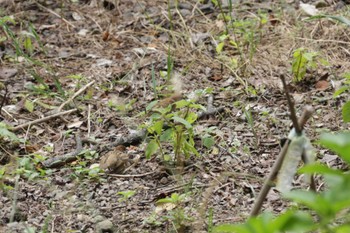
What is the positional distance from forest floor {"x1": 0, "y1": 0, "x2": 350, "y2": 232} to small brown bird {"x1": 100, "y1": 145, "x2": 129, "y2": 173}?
1cm

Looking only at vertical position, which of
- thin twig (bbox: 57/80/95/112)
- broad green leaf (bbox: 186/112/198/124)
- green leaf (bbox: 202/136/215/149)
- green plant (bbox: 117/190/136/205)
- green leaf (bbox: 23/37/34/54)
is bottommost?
green leaf (bbox: 23/37/34/54)

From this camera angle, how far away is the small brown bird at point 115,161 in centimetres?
318

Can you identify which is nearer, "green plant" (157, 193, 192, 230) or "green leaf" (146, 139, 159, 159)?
"green plant" (157, 193, 192, 230)

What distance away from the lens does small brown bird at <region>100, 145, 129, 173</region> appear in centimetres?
318

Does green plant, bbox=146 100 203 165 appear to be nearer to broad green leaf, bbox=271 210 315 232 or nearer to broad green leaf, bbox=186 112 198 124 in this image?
broad green leaf, bbox=186 112 198 124

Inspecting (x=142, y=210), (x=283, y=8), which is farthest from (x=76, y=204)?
(x=283, y=8)

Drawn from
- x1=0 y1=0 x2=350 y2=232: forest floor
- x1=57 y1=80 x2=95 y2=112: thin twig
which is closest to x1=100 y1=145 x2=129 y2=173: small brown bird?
x1=0 y1=0 x2=350 y2=232: forest floor

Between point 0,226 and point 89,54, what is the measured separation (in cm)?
202

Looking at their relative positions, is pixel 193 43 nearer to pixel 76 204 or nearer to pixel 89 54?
pixel 89 54

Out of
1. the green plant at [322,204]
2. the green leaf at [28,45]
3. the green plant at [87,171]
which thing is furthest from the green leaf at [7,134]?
the green plant at [322,204]

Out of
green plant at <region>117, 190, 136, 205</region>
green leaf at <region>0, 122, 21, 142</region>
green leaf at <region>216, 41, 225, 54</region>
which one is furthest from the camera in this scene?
green leaf at <region>216, 41, 225, 54</region>

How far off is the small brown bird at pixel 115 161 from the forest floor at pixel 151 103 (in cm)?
1

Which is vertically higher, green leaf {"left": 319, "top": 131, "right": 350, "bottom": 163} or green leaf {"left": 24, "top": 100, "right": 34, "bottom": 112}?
green leaf {"left": 319, "top": 131, "right": 350, "bottom": 163}

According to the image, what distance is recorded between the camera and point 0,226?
8.89 ft
